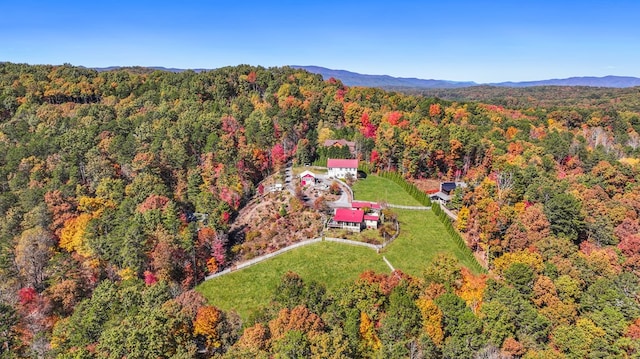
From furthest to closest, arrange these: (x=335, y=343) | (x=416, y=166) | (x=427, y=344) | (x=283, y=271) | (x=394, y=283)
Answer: (x=416, y=166)
(x=283, y=271)
(x=394, y=283)
(x=427, y=344)
(x=335, y=343)

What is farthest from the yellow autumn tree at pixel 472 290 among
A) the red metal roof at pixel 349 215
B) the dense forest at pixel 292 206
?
the red metal roof at pixel 349 215

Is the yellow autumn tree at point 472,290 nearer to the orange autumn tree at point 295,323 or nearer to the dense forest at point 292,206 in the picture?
the dense forest at point 292,206

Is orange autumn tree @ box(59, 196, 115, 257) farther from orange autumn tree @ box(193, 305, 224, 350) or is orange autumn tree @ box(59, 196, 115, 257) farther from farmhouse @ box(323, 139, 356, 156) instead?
farmhouse @ box(323, 139, 356, 156)

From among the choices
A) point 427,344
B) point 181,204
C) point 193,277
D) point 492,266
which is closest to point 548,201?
point 492,266

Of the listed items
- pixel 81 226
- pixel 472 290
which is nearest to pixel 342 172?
pixel 472 290

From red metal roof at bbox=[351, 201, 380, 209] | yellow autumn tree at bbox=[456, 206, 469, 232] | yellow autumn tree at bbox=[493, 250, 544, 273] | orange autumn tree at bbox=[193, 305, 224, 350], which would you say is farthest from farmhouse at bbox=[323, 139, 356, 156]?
orange autumn tree at bbox=[193, 305, 224, 350]

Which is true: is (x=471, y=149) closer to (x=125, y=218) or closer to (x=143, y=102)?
(x=125, y=218)
